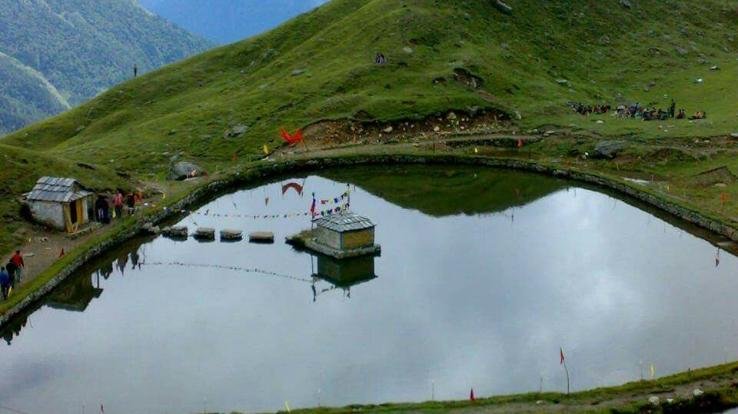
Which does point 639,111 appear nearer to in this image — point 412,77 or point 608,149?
point 608,149

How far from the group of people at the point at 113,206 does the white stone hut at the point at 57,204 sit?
2117 mm

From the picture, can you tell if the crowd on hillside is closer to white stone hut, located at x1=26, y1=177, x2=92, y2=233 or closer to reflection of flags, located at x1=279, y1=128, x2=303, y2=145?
reflection of flags, located at x1=279, y1=128, x2=303, y2=145

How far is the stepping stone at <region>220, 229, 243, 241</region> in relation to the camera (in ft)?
200

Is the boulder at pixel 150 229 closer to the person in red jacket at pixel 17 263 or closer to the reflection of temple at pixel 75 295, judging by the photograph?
the reflection of temple at pixel 75 295

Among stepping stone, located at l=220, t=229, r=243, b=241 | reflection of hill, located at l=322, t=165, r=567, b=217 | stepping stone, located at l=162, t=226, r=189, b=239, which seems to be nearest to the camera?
stepping stone, located at l=220, t=229, r=243, b=241

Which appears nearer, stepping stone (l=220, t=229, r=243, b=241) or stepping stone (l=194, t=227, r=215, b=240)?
stepping stone (l=220, t=229, r=243, b=241)

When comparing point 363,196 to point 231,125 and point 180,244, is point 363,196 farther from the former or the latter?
point 231,125

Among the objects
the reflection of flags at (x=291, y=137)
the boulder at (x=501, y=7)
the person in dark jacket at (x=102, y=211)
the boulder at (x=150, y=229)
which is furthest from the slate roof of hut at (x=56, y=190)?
the boulder at (x=501, y=7)

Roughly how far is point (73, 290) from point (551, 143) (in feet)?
175

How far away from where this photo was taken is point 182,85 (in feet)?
394

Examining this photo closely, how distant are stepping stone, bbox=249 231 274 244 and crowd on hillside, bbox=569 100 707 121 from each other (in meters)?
50.9

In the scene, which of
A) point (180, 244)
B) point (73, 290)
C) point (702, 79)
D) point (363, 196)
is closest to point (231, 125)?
point (363, 196)

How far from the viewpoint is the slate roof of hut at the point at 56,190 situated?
58.7m

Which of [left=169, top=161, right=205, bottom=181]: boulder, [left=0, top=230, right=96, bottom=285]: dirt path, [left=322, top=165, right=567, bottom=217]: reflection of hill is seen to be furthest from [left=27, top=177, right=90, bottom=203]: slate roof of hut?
[left=322, top=165, right=567, bottom=217]: reflection of hill
